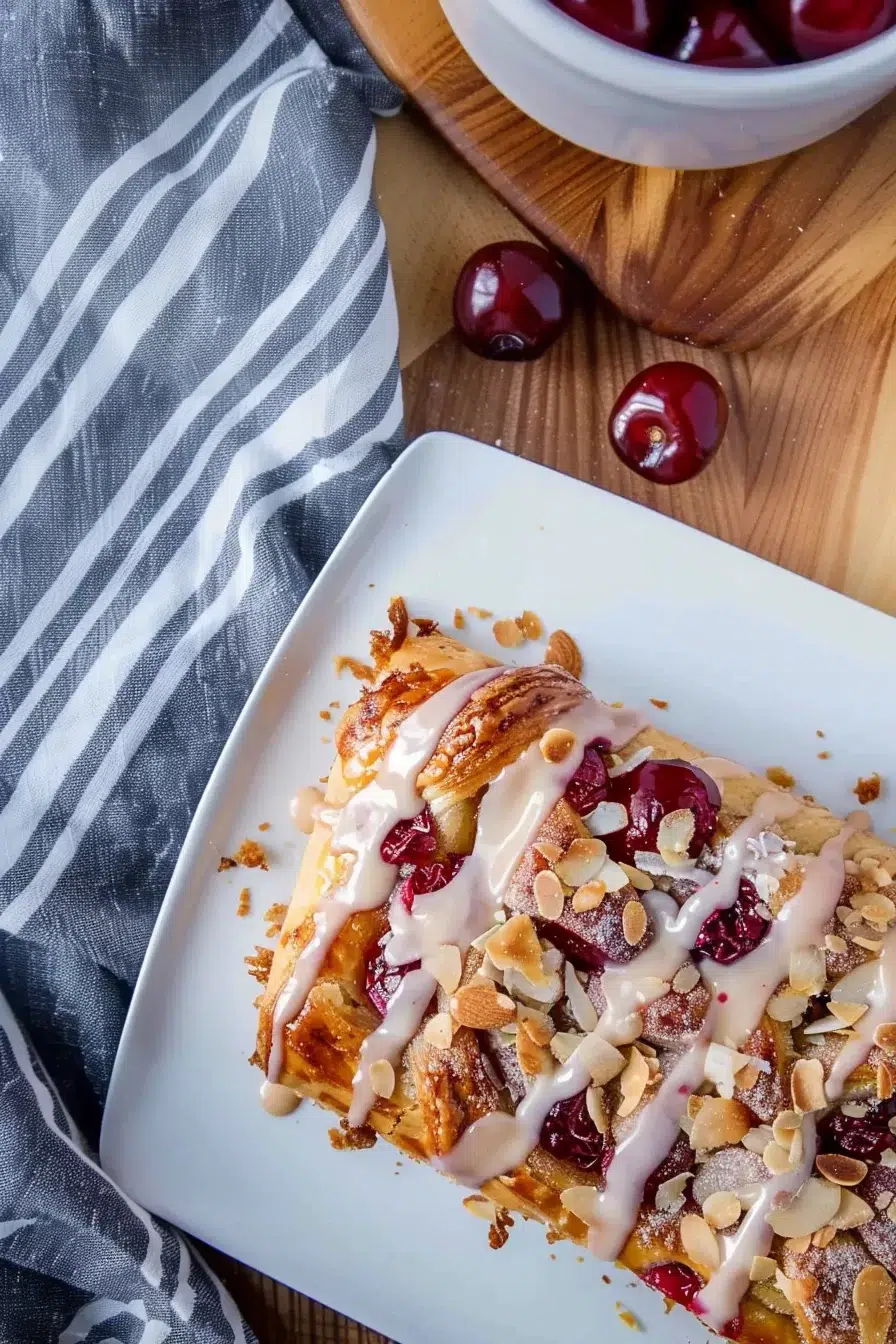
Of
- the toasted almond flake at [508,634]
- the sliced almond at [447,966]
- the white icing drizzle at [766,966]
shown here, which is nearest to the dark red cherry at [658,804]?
the white icing drizzle at [766,966]

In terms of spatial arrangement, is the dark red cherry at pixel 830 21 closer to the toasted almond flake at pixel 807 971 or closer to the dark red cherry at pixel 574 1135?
the toasted almond flake at pixel 807 971

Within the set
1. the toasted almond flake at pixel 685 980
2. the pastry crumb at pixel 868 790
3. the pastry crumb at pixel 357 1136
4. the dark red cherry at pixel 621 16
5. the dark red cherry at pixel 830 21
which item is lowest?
the pastry crumb at pixel 357 1136

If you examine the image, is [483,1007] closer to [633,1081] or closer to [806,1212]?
[633,1081]

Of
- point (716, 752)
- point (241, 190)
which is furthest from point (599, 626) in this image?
point (241, 190)

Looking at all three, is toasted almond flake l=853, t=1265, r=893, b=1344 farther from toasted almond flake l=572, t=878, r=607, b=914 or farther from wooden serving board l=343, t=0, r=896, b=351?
wooden serving board l=343, t=0, r=896, b=351

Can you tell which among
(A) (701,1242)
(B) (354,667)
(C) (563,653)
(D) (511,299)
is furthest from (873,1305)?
(D) (511,299)

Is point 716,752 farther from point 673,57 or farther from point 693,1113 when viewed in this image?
point 673,57
